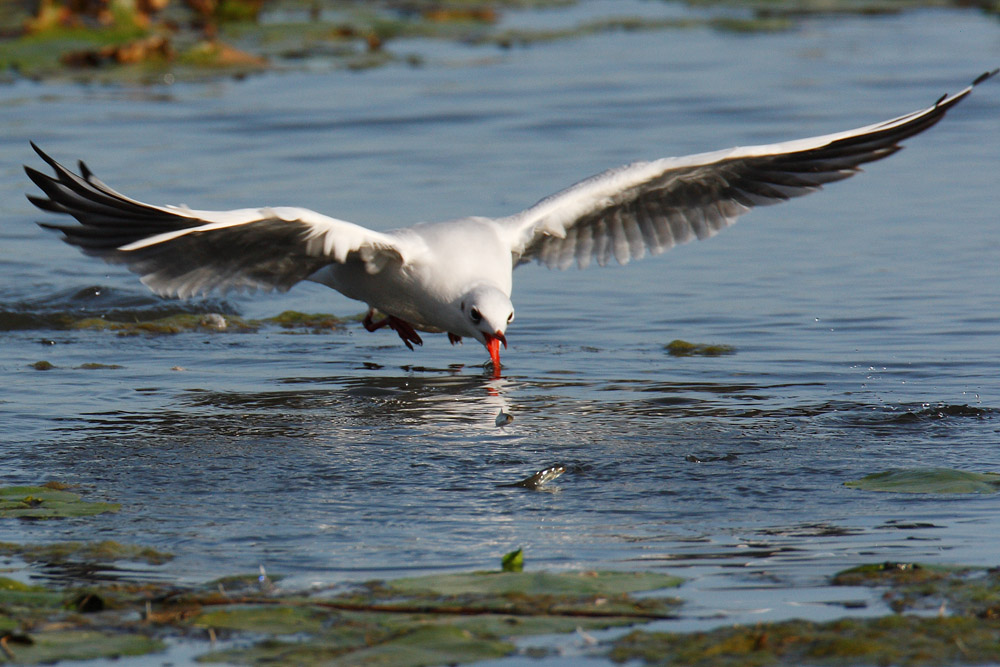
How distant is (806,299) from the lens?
8.59 m

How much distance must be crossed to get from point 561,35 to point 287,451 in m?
15.4

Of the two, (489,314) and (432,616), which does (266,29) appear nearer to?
(489,314)

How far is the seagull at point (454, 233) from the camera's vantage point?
656 centimetres

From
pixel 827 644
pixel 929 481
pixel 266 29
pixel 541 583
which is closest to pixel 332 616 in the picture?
pixel 541 583

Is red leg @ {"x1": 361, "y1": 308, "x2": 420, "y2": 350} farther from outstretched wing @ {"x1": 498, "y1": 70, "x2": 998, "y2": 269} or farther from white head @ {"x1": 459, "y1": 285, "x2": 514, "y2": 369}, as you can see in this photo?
white head @ {"x1": 459, "y1": 285, "x2": 514, "y2": 369}

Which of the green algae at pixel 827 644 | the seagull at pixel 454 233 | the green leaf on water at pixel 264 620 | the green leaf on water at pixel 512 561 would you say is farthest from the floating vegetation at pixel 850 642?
the seagull at pixel 454 233

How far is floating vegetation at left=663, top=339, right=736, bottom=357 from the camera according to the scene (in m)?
7.74

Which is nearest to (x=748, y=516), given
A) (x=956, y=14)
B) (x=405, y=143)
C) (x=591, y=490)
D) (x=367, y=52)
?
(x=591, y=490)

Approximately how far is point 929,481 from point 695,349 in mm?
2751

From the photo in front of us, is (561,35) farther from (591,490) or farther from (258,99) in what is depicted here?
(591,490)

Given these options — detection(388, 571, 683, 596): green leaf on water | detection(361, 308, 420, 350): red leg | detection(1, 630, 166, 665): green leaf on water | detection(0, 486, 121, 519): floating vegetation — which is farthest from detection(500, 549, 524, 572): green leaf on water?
detection(361, 308, 420, 350): red leg

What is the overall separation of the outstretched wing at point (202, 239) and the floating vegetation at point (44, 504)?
1.50m

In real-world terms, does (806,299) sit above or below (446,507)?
above

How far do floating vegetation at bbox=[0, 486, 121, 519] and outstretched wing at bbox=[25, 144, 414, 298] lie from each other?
1500 millimetres
